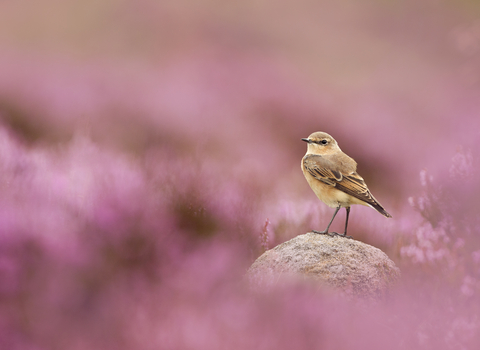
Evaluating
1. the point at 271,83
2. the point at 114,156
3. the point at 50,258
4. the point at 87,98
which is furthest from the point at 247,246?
the point at 271,83

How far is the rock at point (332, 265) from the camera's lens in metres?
2.47

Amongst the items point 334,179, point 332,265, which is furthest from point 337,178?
point 332,265

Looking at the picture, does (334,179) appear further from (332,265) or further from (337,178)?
(332,265)

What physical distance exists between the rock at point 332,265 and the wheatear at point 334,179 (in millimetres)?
251

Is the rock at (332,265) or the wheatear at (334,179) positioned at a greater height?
the wheatear at (334,179)

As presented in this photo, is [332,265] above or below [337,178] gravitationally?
below

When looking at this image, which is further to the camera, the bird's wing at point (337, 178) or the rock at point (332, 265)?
the bird's wing at point (337, 178)

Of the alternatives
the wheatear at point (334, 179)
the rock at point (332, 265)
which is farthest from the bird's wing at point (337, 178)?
→ the rock at point (332, 265)

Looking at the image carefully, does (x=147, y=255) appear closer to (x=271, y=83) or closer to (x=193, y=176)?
(x=193, y=176)

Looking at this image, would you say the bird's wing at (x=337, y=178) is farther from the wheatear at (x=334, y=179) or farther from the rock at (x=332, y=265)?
the rock at (x=332, y=265)

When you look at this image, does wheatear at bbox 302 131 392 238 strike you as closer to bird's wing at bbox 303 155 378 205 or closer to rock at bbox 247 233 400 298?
bird's wing at bbox 303 155 378 205

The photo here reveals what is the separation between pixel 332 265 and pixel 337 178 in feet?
2.41

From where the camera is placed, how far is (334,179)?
122 inches

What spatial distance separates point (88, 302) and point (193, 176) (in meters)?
1.20
